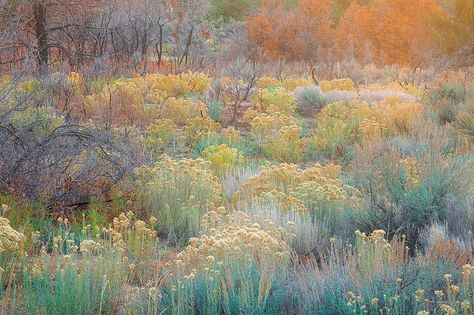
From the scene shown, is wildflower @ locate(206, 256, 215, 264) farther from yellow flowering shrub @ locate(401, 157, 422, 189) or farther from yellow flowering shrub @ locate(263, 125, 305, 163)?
yellow flowering shrub @ locate(263, 125, 305, 163)

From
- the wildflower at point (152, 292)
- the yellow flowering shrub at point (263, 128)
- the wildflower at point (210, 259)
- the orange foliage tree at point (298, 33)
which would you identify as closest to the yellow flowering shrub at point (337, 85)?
the yellow flowering shrub at point (263, 128)

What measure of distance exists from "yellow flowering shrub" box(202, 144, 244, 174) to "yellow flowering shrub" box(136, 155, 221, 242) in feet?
3.54

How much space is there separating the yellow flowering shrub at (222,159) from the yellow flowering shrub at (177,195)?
1079 mm

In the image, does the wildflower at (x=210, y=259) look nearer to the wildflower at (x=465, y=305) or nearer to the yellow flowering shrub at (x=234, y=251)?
the yellow flowering shrub at (x=234, y=251)

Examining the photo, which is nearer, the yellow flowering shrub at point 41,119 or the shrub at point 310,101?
the yellow flowering shrub at point 41,119

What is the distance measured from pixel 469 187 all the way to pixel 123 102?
282 inches

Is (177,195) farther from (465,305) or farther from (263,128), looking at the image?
(263,128)

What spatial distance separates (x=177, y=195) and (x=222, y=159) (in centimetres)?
194

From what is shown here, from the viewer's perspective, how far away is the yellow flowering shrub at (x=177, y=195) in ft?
21.0

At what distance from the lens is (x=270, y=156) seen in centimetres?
1038

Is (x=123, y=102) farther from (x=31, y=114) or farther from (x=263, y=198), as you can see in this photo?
(x=263, y=198)

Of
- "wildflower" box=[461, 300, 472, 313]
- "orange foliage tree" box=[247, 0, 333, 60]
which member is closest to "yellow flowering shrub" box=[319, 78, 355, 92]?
"wildflower" box=[461, 300, 472, 313]

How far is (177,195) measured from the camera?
A: 6816mm

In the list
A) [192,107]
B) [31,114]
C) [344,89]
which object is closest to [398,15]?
[344,89]
